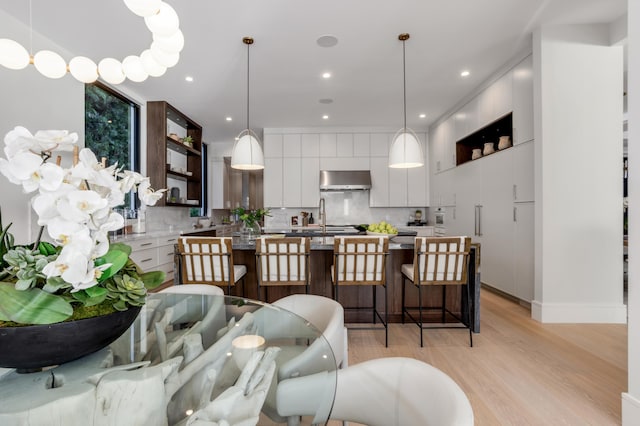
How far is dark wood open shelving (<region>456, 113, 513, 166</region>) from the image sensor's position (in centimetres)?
420

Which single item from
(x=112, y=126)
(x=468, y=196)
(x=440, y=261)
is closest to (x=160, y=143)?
(x=112, y=126)

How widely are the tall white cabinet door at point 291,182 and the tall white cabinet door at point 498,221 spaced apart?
133 inches

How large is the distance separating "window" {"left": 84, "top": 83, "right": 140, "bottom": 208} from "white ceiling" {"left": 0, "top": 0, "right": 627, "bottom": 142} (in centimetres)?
31

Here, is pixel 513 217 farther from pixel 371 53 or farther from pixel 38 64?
pixel 38 64

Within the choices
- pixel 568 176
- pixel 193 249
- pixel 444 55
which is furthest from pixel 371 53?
pixel 193 249

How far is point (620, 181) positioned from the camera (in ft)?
9.84

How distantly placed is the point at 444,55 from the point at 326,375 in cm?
375

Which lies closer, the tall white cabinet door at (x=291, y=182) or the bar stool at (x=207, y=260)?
the bar stool at (x=207, y=260)

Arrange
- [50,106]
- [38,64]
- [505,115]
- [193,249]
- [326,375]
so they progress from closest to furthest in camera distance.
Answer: [326,375] → [38,64] → [193,249] → [50,106] → [505,115]

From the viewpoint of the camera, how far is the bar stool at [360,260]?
2.55m

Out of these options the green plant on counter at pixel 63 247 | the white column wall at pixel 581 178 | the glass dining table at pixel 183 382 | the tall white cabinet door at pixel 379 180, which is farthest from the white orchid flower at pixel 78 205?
the tall white cabinet door at pixel 379 180

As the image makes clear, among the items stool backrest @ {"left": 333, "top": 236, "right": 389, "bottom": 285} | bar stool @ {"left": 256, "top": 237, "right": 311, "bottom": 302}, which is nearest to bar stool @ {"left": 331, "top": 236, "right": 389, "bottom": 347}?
stool backrest @ {"left": 333, "top": 236, "right": 389, "bottom": 285}

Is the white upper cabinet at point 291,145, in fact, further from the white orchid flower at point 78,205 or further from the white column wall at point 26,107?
the white orchid flower at point 78,205

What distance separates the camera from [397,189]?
644 cm
